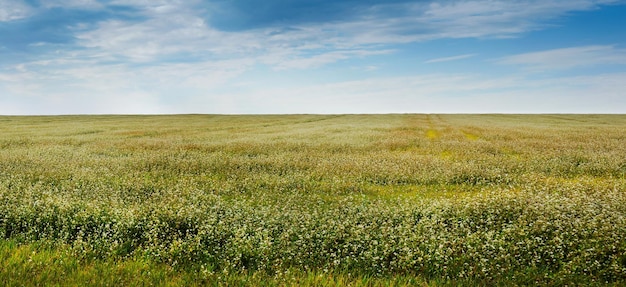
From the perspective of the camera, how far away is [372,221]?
8.07m

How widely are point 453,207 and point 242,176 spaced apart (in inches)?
285

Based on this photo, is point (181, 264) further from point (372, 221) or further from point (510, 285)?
point (510, 285)

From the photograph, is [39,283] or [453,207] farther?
[453,207]

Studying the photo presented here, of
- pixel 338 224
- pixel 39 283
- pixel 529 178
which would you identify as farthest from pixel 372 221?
pixel 529 178

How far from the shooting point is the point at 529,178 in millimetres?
13148

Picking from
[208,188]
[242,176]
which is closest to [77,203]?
[208,188]

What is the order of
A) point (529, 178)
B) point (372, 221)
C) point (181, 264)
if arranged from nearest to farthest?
1. point (181, 264)
2. point (372, 221)
3. point (529, 178)

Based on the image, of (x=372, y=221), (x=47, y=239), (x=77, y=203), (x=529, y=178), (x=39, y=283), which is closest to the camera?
(x=39, y=283)

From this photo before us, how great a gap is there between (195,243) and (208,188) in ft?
17.2

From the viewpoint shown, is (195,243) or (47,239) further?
(47,239)

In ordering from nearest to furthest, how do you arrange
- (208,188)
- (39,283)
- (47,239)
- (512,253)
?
(39,283) < (512,253) < (47,239) < (208,188)

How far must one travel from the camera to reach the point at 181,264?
622 cm

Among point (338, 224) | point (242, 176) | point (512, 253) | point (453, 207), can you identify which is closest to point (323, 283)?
point (338, 224)

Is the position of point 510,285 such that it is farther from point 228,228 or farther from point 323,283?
point 228,228
